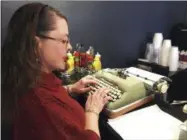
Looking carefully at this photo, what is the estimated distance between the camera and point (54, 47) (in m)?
→ 1.04

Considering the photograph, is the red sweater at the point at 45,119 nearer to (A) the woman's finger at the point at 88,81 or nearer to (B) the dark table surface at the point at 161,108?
(B) the dark table surface at the point at 161,108

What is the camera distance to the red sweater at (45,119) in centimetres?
92

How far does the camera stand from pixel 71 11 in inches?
75.0

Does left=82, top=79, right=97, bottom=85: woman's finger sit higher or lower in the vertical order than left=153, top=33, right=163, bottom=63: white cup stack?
lower

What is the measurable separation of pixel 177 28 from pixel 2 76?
6.27 feet

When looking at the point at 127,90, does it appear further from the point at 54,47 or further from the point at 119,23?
the point at 119,23

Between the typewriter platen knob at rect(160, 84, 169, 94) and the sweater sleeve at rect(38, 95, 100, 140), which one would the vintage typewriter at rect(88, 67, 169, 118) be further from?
the sweater sleeve at rect(38, 95, 100, 140)

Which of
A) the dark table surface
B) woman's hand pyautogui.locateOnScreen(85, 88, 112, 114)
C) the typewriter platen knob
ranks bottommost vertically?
the dark table surface

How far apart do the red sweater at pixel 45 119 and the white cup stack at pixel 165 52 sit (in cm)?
128

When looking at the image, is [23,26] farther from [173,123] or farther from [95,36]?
[95,36]

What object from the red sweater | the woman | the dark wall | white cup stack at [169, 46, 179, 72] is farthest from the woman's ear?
white cup stack at [169, 46, 179, 72]

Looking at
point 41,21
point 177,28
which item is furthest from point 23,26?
point 177,28

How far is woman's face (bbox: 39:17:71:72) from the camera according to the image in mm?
1009

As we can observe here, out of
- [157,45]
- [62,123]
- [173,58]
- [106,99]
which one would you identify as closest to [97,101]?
[106,99]
